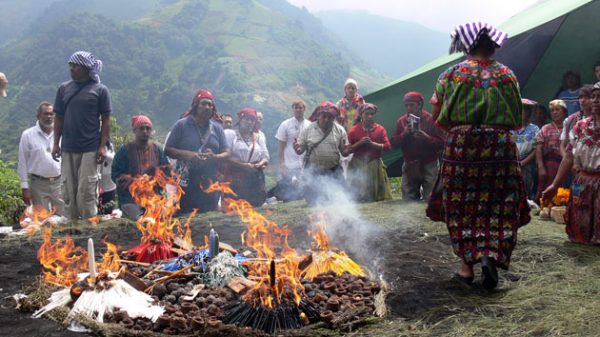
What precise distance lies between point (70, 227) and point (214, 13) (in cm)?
7232

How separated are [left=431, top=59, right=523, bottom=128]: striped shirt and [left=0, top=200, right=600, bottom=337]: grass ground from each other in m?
1.39

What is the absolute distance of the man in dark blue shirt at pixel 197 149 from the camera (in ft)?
26.0

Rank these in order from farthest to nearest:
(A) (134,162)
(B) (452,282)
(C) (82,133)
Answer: (A) (134,162)
(C) (82,133)
(B) (452,282)

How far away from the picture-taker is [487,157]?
4.55 meters

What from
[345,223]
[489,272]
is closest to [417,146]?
[345,223]

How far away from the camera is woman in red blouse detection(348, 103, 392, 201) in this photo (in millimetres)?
9328

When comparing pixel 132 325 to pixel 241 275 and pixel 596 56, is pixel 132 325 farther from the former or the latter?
pixel 596 56

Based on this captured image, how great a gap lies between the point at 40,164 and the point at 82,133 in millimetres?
1422

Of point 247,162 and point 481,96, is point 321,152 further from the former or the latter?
point 481,96

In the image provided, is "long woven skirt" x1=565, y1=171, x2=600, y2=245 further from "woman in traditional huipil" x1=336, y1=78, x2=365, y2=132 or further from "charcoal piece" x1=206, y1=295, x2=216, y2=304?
"woman in traditional huipil" x1=336, y1=78, x2=365, y2=132

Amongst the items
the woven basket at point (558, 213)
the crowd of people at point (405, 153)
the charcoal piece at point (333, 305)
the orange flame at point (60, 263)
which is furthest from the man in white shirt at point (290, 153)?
the charcoal piece at point (333, 305)

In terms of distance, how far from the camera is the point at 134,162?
7.78m

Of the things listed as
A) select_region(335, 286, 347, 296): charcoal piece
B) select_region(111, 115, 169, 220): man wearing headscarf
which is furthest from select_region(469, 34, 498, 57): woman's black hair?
select_region(111, 115, 169, 220): man wearing headscarf

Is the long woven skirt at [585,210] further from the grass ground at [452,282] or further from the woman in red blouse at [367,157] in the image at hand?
the woman in red blouse at [367,157]
